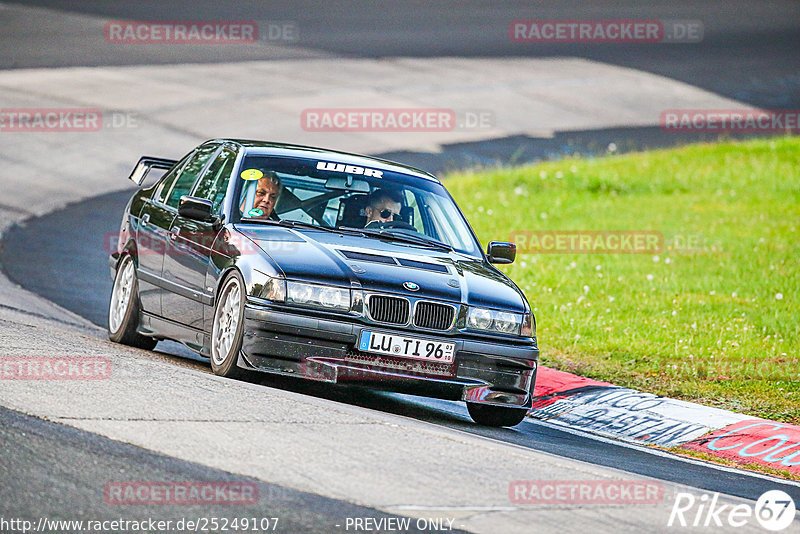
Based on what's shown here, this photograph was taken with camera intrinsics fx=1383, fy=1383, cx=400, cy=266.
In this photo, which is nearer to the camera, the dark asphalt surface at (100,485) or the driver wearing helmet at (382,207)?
the dark asphalt surface at (100,485)

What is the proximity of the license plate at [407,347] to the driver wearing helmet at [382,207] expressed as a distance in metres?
1.34

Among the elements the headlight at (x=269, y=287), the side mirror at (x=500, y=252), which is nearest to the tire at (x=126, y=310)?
the headlight at (x=269, y=287)

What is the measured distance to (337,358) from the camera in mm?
8133

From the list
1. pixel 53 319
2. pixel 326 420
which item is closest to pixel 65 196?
pixel 53 319

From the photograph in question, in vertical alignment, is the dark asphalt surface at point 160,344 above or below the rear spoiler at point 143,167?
below

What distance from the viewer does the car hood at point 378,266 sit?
8242mm

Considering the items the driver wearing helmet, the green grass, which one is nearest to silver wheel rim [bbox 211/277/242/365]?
the driver wearing helmet

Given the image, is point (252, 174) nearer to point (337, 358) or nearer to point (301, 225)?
point (301, 225)

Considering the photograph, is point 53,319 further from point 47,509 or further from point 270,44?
point 270,44

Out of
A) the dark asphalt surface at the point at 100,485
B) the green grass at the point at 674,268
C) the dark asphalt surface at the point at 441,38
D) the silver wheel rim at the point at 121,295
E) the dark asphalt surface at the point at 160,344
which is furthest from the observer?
the dark asphalt surface at the point at 441,38

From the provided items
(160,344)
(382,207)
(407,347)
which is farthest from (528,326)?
(160,344)

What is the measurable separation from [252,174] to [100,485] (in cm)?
403

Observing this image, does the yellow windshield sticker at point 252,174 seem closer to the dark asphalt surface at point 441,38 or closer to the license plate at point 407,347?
the license plate at point 407,347

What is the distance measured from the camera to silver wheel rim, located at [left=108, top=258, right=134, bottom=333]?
34.1ft
